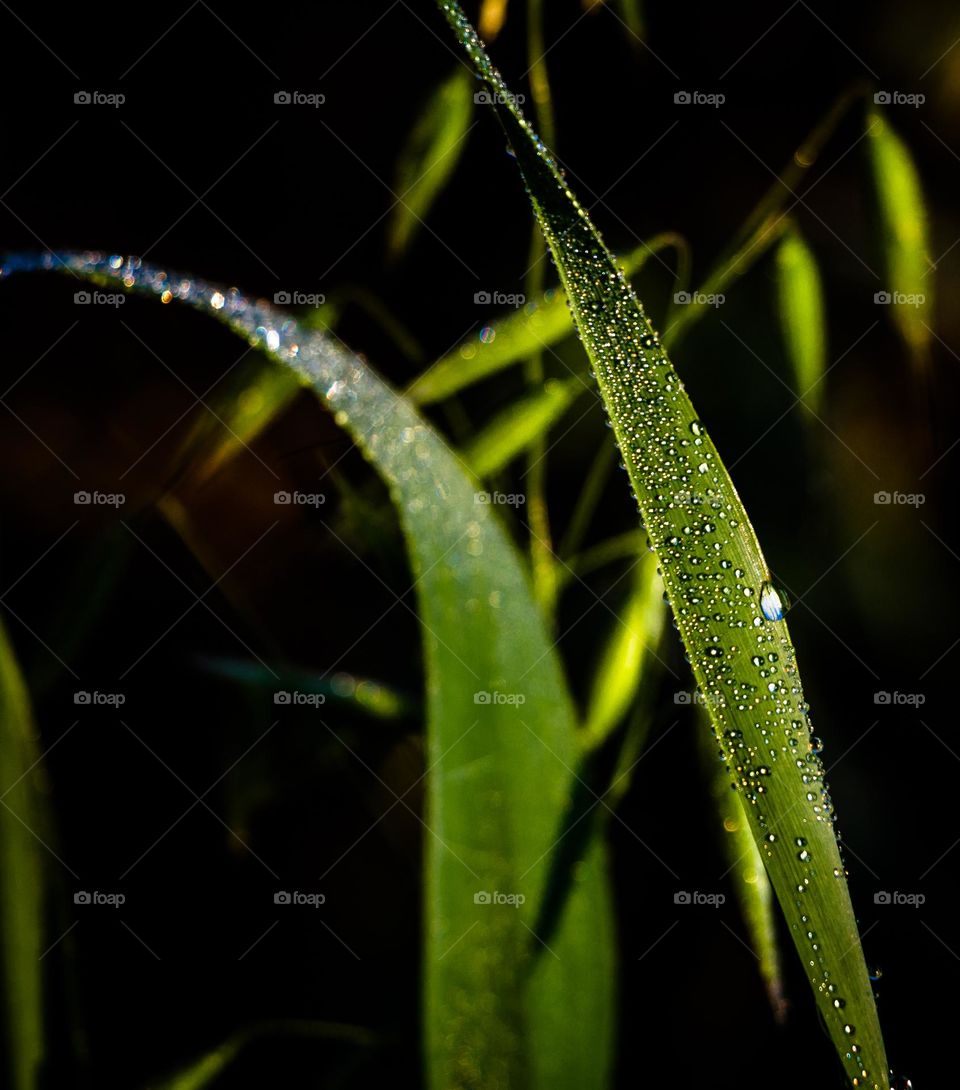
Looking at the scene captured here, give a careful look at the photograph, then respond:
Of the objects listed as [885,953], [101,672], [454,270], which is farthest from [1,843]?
[885,953]

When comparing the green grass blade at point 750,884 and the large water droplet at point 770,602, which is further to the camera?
the green grass blade at point 750,884

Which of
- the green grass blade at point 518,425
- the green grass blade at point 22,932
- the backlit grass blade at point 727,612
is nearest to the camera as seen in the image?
the backlit grass blade at point 727,612
